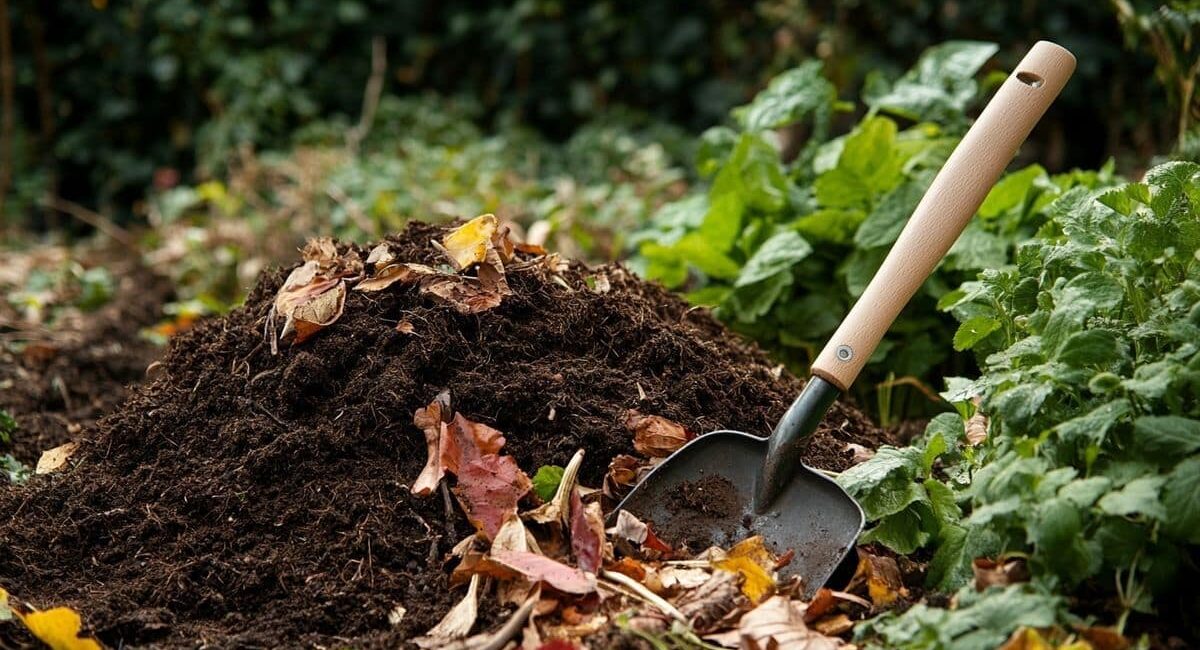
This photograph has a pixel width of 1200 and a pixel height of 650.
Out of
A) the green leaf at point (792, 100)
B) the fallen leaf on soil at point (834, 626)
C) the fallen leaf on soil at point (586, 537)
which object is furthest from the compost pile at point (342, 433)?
the green leaf at point (792, 100)

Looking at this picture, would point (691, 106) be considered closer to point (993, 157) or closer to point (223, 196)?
point (223, 196)

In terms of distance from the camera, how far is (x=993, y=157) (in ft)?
7.02

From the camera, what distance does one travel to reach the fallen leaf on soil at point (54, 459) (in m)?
2.46

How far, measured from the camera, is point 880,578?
77.9 inches

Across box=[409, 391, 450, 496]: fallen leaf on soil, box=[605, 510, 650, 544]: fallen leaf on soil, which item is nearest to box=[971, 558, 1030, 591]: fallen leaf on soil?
box=[605, 510, 650, 544]: fallen leaf on soil

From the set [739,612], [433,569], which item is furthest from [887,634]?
[433,569]

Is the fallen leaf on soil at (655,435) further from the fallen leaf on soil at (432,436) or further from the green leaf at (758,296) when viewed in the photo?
the green leaf at (758,296)

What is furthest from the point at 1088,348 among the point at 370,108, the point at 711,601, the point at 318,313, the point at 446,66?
the point at 446,66

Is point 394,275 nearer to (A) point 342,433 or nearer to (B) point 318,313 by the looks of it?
(B) point 318,313

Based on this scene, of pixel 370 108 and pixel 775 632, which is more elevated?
pixel 775 632

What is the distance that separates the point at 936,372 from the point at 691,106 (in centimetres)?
444

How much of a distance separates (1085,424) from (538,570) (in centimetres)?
90

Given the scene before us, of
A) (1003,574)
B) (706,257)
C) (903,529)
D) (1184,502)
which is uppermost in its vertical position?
(1184,502)

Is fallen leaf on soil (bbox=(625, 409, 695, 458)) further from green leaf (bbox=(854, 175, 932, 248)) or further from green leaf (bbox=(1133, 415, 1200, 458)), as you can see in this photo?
green leaf (bbox=(854, 175, 932, 248))
